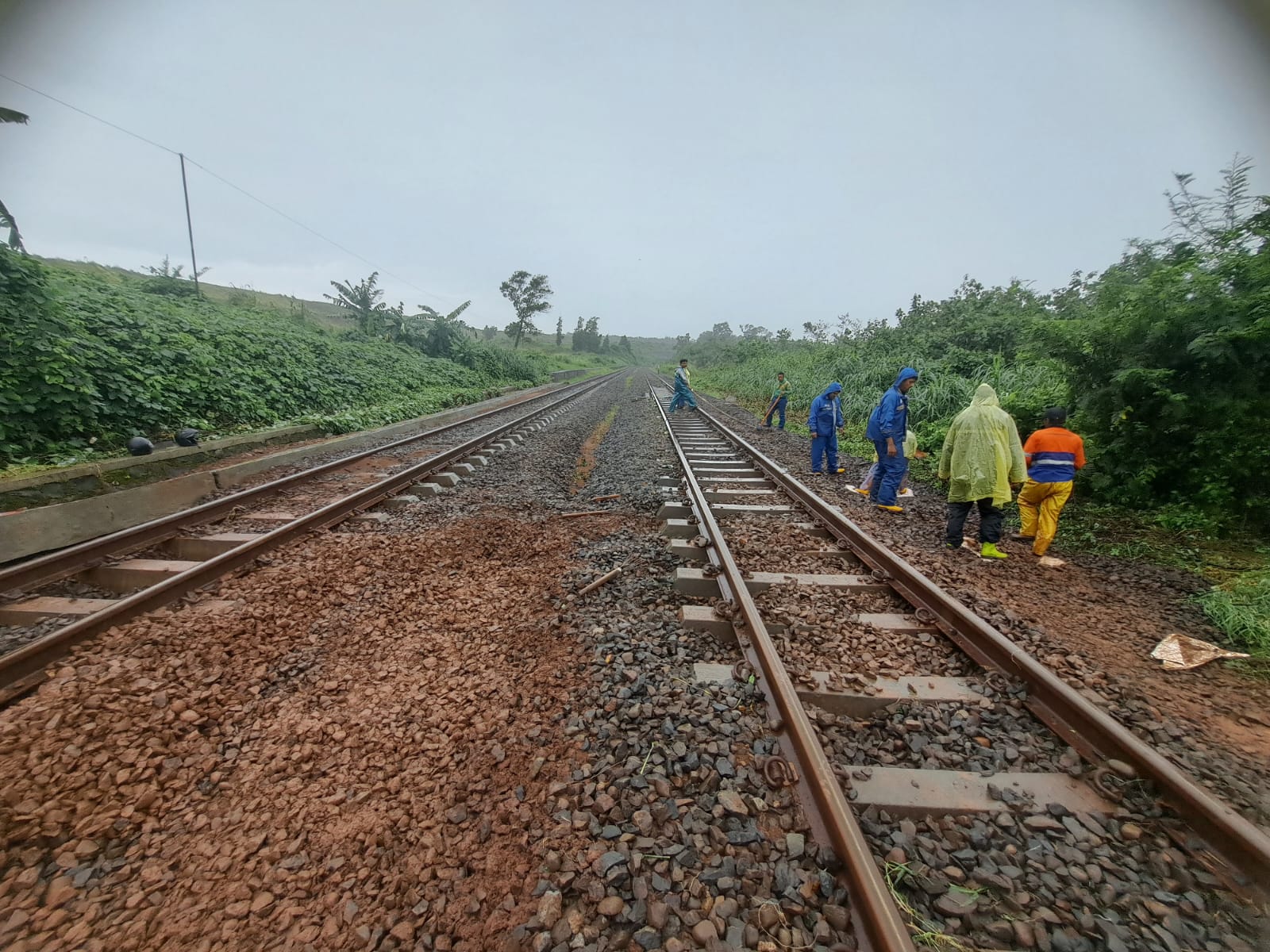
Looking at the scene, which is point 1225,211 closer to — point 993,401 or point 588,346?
point 993,401

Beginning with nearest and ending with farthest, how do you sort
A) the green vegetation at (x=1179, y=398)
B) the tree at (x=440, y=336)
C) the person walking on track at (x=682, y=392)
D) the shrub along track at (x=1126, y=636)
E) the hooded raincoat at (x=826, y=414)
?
the shrub along track at (x=1126, y=636)
the green vegetation at (x=1179, y=398)
the hooded raincoat at (x=826, y=414)
the person walking on track at (x=682, y=392)
the tree at (x=440, y=336)

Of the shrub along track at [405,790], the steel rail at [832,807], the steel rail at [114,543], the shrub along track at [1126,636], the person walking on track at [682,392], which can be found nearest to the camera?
the steel rail at [832,807]

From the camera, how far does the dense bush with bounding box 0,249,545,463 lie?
5.88 m

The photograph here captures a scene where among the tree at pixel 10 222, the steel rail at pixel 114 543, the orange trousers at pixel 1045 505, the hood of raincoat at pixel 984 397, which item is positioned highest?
the tree at pixel 10 222

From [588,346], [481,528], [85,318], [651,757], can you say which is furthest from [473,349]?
[588,346]

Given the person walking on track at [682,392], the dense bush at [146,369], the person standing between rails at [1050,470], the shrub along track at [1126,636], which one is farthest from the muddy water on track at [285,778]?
the person walking on track at [682,392]

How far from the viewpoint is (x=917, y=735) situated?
225cm

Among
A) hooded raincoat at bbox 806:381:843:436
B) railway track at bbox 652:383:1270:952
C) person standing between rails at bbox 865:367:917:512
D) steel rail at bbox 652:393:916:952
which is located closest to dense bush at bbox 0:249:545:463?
railway track at bbox 652:383:1270:952

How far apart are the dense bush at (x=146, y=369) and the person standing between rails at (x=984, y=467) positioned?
996 centimetres

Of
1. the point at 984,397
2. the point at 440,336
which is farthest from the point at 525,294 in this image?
the point at 984,397

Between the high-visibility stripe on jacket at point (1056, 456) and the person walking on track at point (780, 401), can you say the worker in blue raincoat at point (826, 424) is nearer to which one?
the high-visibility stripe on jacket at point (1056, 456)

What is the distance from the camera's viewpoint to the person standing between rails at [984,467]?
466 cm

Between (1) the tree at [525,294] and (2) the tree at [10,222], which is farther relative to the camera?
(1) the tree at [525,294]

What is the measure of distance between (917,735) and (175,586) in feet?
14.8
